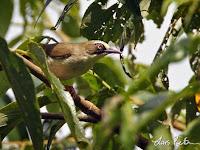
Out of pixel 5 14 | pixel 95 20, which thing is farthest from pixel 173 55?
pixel 5 14

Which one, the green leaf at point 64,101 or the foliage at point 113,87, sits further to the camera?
the green leaf at point 64,101

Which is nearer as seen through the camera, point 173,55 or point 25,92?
point 173,55

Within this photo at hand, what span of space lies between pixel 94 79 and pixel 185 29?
1259mm

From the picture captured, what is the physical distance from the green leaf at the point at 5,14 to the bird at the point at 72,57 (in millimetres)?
720

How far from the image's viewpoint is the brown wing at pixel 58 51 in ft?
17.0

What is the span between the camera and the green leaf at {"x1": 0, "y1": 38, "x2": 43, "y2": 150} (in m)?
2.56

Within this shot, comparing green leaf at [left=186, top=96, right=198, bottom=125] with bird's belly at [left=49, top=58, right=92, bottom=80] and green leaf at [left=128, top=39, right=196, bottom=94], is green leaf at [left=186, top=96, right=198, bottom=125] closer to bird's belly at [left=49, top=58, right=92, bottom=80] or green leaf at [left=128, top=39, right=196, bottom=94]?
bird's belly at [left=49, top=58, right=92, bottom=80]

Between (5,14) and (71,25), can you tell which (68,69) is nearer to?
(5,14)

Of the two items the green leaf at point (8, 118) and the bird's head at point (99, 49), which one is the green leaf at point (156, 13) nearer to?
the bird's head at point (99, 49)

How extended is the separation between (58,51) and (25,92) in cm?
270

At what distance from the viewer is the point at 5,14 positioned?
4.66 metres

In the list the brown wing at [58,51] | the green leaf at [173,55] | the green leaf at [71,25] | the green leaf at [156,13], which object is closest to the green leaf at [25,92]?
the green leaf at [173,55]

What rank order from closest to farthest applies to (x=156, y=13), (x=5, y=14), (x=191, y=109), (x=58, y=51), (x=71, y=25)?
(x=191, y=109) < (x=156, y=13) < (x=5, y=14) < (x=58, y=51) < (x=71, y=25)

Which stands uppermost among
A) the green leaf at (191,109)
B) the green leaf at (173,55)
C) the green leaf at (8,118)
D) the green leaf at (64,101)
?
the green leaf at (173,55)
